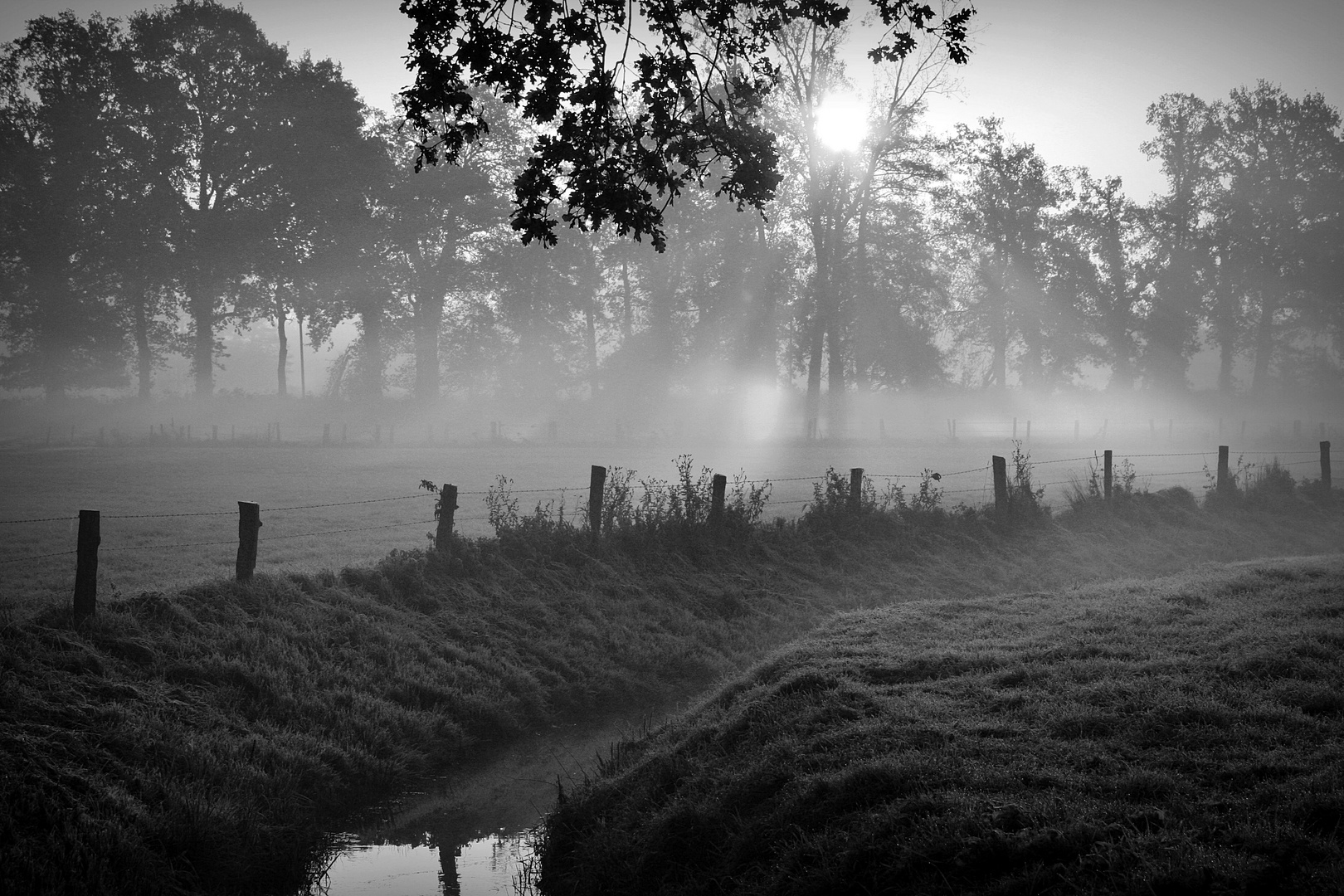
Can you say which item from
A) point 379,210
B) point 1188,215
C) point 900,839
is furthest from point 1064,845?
A: point 1188,215

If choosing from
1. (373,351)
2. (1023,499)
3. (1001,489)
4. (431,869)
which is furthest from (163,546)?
(373,351)

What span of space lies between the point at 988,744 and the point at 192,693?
698 cm

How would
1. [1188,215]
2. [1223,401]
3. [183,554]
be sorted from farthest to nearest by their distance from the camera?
[1223,401] → [1188,215] → [183,554]

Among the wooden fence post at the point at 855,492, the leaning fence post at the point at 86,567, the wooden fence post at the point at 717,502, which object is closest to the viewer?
the leaning fence post at the point at 86,567

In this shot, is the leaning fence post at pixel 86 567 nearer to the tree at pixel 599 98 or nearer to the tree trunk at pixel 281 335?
the tree at pixel 599 98

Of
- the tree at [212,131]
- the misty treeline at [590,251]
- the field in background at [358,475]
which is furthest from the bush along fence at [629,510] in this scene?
the tree at [212,131]

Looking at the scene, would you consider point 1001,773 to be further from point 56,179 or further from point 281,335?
point 281,335

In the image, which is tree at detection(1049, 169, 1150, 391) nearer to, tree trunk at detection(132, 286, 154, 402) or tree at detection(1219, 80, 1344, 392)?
tree at detection(1219, 80, 1344, 392)

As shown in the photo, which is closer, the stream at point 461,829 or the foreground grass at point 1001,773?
the foreground grass at point 1001,773

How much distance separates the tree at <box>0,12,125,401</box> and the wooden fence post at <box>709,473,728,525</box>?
147ft

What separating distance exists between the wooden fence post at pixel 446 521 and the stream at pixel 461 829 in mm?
3631

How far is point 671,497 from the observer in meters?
17.2

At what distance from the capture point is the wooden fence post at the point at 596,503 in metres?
15.7

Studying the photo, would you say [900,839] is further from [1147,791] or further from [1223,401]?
[1223,401]
